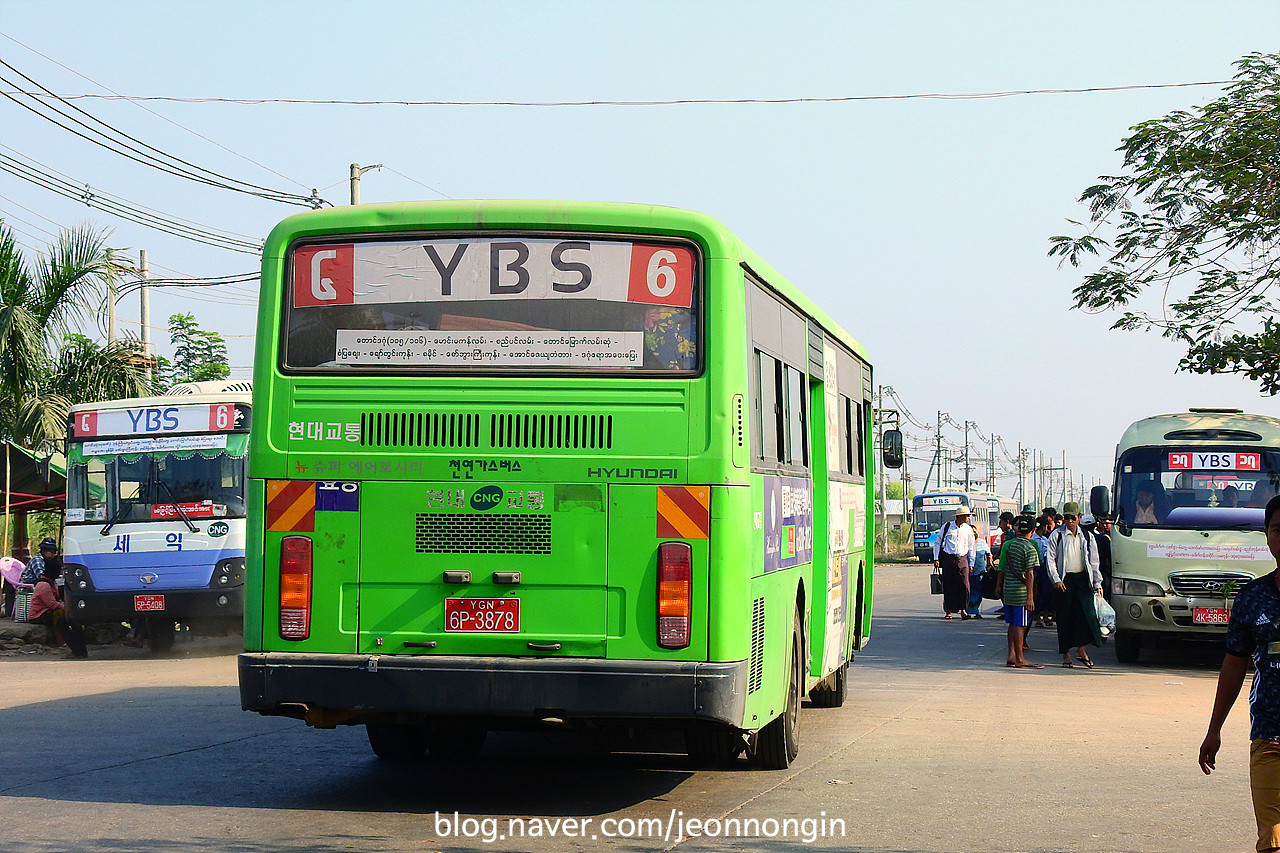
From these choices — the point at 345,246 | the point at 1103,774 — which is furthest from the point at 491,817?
the point at 1103,774

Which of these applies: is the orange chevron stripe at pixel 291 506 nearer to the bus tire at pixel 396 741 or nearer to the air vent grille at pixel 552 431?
the air vent grille at pixel 552 431

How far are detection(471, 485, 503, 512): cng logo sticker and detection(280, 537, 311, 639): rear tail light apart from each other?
888 millimetres

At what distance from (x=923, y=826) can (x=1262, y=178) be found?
457 inches

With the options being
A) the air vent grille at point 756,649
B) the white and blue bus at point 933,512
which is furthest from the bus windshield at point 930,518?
the air vent grille at point 756,649

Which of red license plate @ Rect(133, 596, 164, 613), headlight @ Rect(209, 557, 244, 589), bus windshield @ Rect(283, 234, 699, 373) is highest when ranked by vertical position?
bus windshield @ Rect(283, 234, 699, 373)

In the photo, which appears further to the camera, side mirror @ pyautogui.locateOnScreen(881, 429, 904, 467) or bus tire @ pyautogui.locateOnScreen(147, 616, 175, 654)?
bus tire @ pyautogui.locateOnScreen(147, 616, 175, 654)

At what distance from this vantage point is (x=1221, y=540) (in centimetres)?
1605

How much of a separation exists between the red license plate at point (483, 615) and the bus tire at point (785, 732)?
2039 mm

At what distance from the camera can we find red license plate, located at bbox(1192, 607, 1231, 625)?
52.1 feet

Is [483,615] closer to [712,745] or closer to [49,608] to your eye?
[712,745]

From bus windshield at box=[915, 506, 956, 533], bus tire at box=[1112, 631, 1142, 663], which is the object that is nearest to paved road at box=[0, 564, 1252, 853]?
bus tire at box=[1112, 631, 1142, 663]

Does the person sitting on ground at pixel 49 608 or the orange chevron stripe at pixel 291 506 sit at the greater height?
the orange chevron stripe at pixel 291 506

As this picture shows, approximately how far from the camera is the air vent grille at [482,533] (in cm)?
746

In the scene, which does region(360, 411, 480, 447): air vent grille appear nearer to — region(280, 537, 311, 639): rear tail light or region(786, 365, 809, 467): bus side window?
region(280, 537, 311, 639): rear tail light
